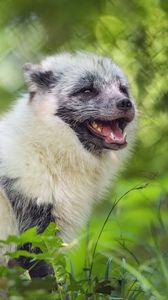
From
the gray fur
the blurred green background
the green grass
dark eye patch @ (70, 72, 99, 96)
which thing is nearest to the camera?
the green grass

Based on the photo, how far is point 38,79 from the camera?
15.8ft

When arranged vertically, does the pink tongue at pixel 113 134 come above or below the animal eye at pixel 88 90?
below

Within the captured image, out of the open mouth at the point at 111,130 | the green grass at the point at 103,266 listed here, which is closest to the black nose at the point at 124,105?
the open mouth at the point at 111,130

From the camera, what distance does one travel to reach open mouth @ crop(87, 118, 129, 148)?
457cm

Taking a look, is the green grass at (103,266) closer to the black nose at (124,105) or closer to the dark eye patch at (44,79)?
the black nose at (124,105)

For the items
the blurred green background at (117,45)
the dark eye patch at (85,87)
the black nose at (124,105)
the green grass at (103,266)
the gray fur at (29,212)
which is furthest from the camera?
the blurred green background at (117,45)

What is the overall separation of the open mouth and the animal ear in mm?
369

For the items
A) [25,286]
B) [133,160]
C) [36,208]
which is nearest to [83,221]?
[36,208]

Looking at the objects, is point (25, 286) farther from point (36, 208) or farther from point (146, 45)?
point (146, 45)

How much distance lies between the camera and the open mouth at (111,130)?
4566 mm

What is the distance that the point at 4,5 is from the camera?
5402mm

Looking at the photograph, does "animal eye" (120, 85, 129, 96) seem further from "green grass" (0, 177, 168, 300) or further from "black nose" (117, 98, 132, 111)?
"green grass" (0, 177, 168, 300)

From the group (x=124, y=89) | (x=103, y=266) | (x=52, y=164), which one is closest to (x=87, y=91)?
(x=124, y=89)

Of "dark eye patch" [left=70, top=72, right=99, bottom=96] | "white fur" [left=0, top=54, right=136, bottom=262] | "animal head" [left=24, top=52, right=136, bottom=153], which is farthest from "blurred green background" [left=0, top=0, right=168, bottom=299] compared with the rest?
"dark eye patch" [left=70, top=72, right=99, bottom=96]
